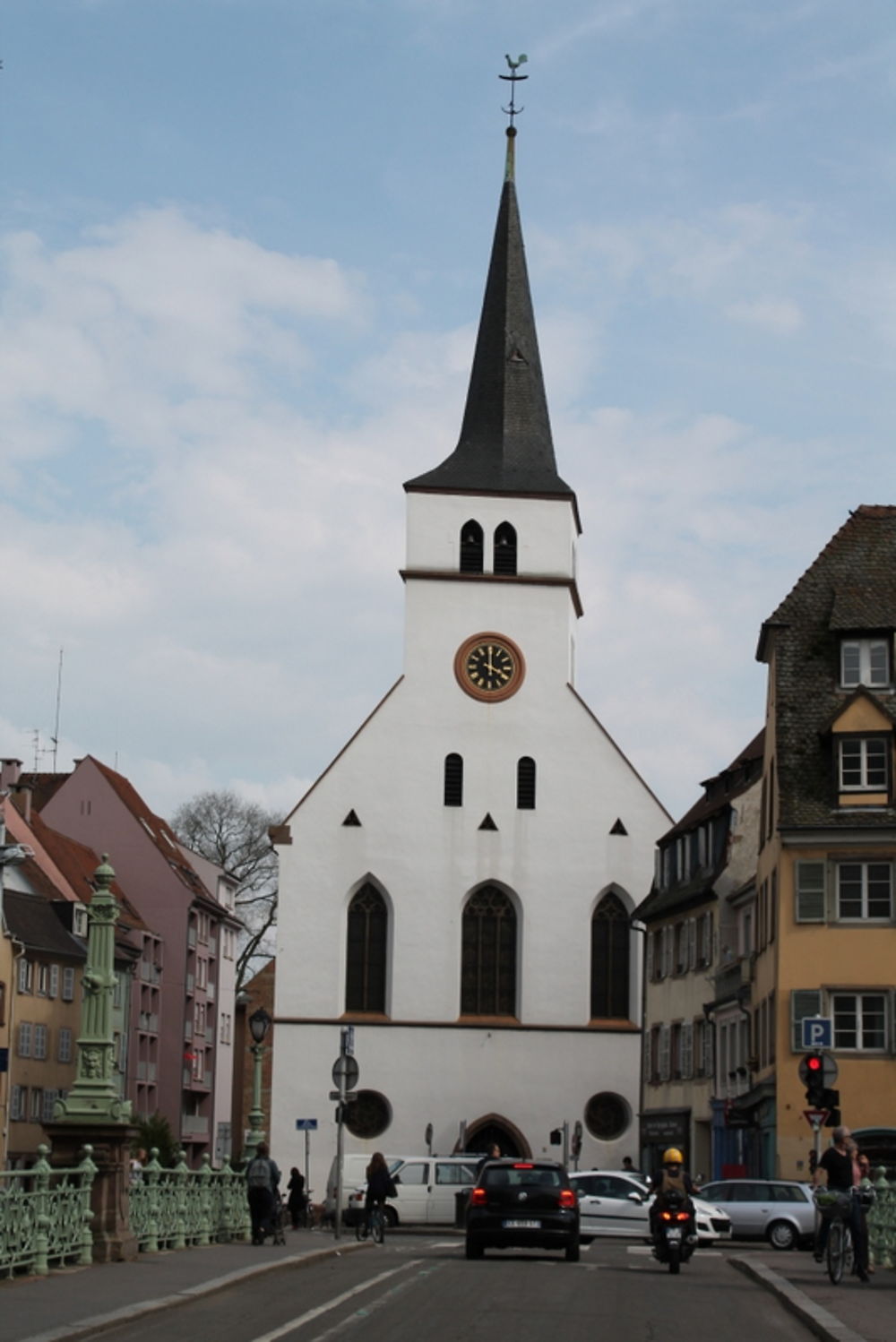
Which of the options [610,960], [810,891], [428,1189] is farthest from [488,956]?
[810,891]

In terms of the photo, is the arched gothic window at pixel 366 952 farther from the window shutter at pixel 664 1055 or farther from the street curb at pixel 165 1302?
the street curb at pixel 165 1302

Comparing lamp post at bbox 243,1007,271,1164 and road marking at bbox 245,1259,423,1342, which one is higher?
lamp post at bbox 243,1007,271,1164

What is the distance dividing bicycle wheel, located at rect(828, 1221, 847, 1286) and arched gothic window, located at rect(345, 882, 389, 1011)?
123ft

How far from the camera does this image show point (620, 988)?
58.6 meters

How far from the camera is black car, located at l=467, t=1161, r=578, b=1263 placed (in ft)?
82.3

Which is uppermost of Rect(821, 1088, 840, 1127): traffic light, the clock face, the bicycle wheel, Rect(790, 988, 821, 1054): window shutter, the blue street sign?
the clock face

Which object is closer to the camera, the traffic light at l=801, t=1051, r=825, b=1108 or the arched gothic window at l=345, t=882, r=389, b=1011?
the traffic light at l=801, t=1051, r=825, b=1108

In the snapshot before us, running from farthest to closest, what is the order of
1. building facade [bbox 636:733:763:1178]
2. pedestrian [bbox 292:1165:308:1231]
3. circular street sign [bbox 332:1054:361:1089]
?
building facade [bbox 636:733:763:1178] → pedestrian [bbox 292:1165:308:1231] → circular street sign [bbox 332:1054:361:1089]

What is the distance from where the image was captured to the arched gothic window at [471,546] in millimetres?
62438

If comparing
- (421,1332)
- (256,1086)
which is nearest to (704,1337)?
(421,1332)

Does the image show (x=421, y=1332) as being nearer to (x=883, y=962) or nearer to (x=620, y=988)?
(x=883, y=962)

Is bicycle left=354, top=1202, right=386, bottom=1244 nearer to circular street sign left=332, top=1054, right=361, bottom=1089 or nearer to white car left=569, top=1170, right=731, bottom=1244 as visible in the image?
circular street sign left=332, top=1054, right=361, bottom=1089

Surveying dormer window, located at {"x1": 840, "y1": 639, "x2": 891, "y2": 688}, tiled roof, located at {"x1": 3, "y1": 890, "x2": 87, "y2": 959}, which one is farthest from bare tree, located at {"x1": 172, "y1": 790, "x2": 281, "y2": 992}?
dormer window, located at {"x1": 840, "y1": 639, "x2": 891, "y2": 688}

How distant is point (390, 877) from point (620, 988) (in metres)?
6.86
